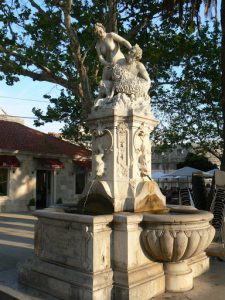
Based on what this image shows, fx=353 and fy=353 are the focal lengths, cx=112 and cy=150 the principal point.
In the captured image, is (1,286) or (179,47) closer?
(1,286)

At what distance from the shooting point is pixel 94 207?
5.72 metres

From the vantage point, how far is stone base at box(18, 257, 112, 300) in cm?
448

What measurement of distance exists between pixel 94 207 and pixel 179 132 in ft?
54.5

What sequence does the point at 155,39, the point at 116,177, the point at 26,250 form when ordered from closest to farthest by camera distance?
the point at 116,177 → the point at 26,250 → the point at 155,39

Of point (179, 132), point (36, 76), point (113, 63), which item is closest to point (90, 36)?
point (36, 76)

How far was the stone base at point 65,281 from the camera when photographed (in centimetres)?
448

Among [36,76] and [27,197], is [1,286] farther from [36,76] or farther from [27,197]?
[27,197]

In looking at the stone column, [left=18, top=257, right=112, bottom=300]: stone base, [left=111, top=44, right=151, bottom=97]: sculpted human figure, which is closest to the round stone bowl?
the stone column

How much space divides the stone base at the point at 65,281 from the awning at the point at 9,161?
14270mm

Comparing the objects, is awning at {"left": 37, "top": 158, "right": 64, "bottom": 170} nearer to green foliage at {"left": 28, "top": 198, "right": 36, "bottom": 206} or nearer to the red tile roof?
the red tile roof

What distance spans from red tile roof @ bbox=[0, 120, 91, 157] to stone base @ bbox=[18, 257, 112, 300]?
1507 cm

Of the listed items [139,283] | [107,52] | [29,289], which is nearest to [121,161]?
[139,283]

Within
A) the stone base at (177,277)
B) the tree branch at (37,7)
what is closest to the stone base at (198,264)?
the stone base at (177,277)

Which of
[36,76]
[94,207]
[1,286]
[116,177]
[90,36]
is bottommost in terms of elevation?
[1,286]
